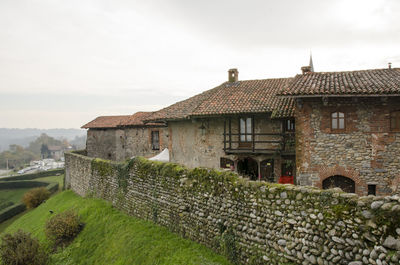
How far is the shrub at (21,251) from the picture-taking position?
37.2ft

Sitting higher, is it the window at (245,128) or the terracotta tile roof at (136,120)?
the terracotta tile roof at (136,120)

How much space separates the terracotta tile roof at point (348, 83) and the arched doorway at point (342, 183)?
3669 mm

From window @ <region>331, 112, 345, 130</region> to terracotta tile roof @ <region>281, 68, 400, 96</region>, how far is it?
3.35 feet

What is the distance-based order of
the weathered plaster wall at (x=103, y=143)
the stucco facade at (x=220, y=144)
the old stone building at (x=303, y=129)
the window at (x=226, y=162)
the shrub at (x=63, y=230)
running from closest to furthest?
1. the old stone building at (x=303, y=129)
2. the shrub at (x=63, y=230)
3. the stucco facade at (x=220, y=144)
4. the window at (x=226, y=162)
5. the weathered plaster wall at (x=103, y=143)

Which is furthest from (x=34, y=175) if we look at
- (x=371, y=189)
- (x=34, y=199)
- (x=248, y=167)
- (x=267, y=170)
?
(x=371, y=189)

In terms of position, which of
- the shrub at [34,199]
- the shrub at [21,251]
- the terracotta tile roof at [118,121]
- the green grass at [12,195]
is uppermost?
the terracotta tile roof at [118,121]

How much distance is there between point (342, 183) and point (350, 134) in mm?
2183

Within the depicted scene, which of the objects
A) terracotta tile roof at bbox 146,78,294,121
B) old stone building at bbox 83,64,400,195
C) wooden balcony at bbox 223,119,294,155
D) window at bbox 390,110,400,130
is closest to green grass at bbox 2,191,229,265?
old stone building at bbox 83,64,400,195

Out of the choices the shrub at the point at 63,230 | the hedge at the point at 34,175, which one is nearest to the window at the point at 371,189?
the shrub at the point at 63,230

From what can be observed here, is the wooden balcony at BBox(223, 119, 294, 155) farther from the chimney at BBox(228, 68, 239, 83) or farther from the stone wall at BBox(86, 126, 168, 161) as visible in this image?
the stone wall at BBox(86, 126, 168, 161)

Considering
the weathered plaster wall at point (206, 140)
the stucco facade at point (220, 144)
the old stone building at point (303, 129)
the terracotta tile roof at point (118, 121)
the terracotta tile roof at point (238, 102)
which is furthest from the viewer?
the terracotta tile roof at point (118, 121)

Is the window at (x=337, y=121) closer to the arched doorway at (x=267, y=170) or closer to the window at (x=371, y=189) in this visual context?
the window at (x=371, y=189)

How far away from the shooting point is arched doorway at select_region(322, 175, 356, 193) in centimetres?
1150

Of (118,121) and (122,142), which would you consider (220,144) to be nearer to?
(122,142)
